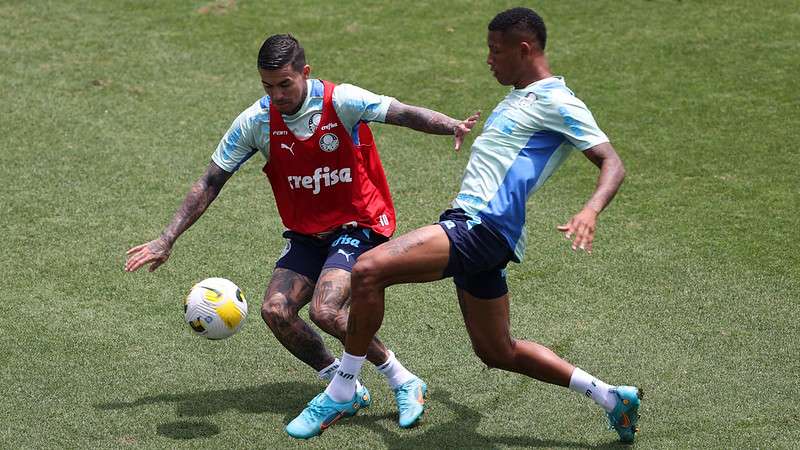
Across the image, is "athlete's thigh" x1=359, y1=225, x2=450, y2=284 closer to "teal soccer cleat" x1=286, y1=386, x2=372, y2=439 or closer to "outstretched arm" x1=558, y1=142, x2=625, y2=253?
"outstretched arm" x1=558, y1=142, x2=625, y2=253

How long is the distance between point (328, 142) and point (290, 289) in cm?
95

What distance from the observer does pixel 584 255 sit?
975 centimetres

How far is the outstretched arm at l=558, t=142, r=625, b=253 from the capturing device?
20.0ft

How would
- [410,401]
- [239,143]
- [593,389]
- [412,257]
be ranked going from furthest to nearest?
1. [239,143]
2. [410,401]
3. [593,389]
4. [412,257]

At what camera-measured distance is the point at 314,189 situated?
7516 millimetres

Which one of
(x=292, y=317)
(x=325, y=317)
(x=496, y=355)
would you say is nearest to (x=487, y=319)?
(x=496, y=355)

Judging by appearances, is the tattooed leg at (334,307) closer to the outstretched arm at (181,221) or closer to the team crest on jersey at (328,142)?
the team crest on jersey at (328,142)

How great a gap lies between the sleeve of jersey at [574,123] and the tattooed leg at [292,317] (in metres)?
1.89

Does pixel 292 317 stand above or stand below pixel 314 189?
below

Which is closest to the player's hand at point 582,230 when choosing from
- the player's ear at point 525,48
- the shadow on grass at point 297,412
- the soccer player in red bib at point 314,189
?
the player's ear at point 525,48

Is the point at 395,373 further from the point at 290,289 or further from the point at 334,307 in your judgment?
the point at 290,289

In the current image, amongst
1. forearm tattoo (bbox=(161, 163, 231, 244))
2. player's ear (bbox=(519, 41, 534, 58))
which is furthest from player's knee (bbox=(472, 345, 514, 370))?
forearm tattoo (bbox=(161, 163, 231, 244))

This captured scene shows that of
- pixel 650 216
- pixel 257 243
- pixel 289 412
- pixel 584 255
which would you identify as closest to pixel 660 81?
pixel 650 216

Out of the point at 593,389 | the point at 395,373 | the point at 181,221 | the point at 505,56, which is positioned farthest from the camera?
the point at 181,221
